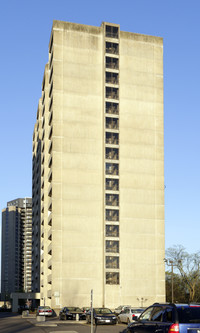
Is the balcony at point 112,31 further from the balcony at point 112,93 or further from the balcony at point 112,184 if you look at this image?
the balcony at point 112,184

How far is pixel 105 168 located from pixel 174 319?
240ft

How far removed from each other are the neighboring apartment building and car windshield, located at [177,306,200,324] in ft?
228

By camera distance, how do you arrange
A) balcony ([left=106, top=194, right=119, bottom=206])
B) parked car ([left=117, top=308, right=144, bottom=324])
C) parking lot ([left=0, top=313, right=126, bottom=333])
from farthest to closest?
balcony ([left=106, top=194, right=119, bottom=206]) < parked car ([left=117, top=308, right=144, bottom=324]) < parking lot ([left=0, top=313, right=126, bottom=333])

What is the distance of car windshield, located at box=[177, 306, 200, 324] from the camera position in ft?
45.6

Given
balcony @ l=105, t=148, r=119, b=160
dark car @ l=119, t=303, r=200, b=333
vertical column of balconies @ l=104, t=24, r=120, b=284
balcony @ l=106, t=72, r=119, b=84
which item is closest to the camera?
dark car @ l=119, t=303, r=200, b=333

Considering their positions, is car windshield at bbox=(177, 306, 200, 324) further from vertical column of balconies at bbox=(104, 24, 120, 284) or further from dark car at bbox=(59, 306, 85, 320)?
vertical column of balconies at bbox=(104, 24, 120, 284)

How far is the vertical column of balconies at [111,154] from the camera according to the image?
278 feet

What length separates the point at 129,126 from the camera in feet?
294

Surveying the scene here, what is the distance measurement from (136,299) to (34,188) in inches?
2419

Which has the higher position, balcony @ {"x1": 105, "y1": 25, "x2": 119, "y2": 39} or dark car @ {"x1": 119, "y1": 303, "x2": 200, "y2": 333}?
balcony @ {"x1": 105, "y1": 25, "x2": 119, "y2": 39}

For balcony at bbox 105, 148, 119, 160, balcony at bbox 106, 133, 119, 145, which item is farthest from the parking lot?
balcony at bbox 106, 133, 119, 145

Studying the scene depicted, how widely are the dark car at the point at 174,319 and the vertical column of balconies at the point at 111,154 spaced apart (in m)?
69.5

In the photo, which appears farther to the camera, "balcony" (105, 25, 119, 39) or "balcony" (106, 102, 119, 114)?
"balcony" (105, 25, 119, 39)

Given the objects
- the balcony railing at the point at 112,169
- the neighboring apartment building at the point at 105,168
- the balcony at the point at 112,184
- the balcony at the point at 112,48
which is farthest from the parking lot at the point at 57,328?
the balcony at the point at 112,48
